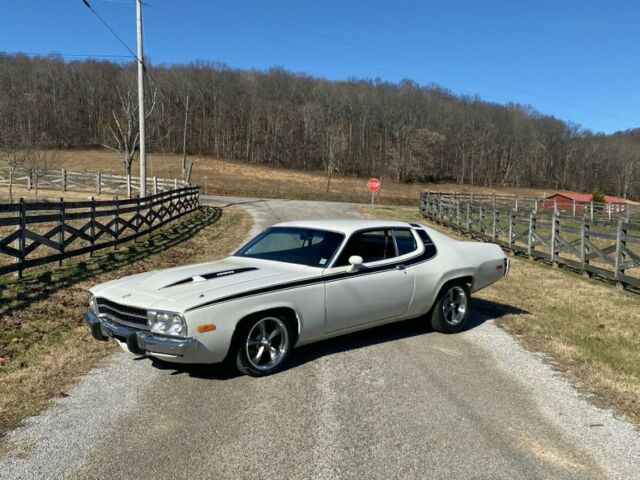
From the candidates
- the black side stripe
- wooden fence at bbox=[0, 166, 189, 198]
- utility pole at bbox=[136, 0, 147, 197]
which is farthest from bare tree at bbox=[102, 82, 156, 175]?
the black side stripe

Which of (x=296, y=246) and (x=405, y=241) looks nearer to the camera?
(x=296, y=246)

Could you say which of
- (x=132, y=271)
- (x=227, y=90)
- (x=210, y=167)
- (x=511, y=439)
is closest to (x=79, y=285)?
(x=132, y=271)

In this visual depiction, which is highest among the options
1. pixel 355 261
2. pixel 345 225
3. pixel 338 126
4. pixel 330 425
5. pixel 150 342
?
pixel 338 126

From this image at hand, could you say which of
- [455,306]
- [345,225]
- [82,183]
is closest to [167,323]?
[345,225]

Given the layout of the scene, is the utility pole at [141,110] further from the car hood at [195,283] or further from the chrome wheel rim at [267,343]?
the chrome wheel rim at [267,343]

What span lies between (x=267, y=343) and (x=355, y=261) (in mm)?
1219

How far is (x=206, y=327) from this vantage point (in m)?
4.77

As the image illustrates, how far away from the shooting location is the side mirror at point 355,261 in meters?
5.78

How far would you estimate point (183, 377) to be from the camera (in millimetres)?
5285

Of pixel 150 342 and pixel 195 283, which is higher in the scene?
pixel 195 283

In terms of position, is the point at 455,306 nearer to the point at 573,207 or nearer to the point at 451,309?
the point at 451,309

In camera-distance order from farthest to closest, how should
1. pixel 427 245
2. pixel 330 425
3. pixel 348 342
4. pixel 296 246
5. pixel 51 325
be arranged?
pixel 51 325 < pixel 427 245 < pixel 348 342 < pixel 296 246 < pixel 330 425

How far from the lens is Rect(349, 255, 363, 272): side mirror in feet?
19.0

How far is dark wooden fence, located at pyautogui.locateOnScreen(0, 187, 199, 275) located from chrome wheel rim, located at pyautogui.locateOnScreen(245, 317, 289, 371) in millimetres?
6096
